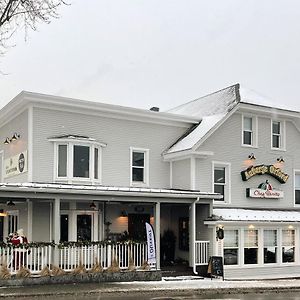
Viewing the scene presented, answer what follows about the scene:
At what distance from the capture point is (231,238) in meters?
24.3

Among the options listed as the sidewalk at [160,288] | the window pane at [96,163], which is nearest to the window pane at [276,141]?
the sidewalk at [160,288]

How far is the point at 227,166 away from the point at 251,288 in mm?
7647

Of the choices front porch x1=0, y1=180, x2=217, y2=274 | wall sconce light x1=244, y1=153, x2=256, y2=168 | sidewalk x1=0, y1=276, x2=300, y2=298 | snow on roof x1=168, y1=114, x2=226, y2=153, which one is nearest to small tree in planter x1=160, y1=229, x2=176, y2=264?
front porch x1=0, y1=180, x2=217, y2=274

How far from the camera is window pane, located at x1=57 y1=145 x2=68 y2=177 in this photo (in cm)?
2361

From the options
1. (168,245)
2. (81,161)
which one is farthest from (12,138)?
(168,245)

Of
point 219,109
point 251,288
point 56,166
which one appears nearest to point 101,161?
point 56,166

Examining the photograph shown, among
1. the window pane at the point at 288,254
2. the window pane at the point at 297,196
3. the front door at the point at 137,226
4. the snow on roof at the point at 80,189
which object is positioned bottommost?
the window pane at the point at 288,254

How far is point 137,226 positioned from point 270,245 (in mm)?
6011

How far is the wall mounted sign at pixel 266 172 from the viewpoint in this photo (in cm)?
2653

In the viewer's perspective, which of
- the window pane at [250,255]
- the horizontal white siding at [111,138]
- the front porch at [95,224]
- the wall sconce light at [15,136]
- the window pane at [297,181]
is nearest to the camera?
the front porch at [95,224]

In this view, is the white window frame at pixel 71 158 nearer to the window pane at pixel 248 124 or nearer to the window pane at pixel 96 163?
the window pane at pixel 96 163

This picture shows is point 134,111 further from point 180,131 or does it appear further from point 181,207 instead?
point 181,207

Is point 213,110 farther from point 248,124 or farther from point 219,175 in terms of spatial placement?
point 219,175

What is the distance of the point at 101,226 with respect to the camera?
24.3 m
